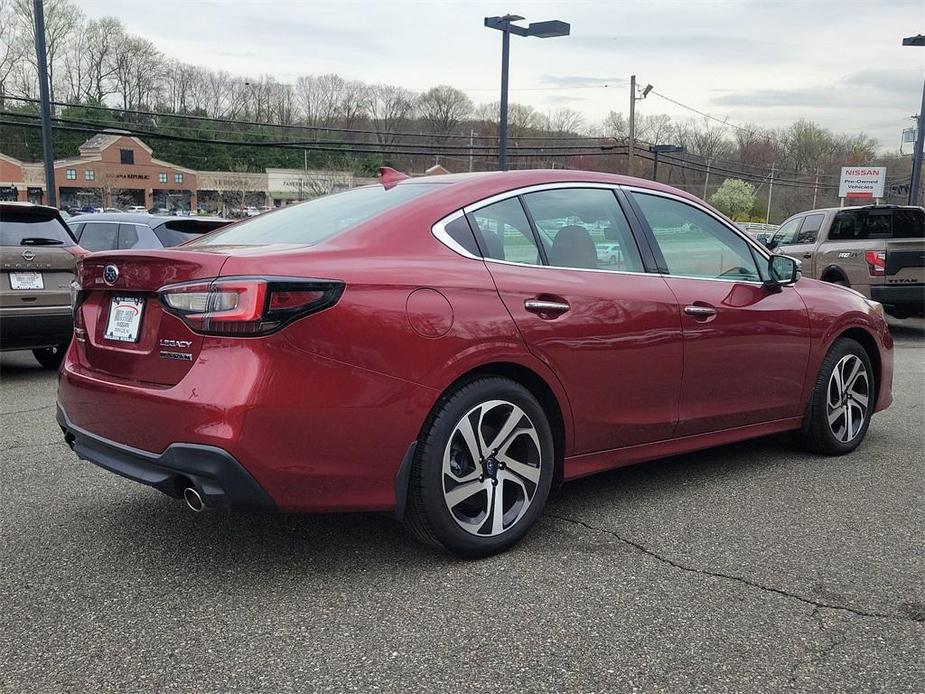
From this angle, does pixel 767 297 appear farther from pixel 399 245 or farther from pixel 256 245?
pixel 256 245

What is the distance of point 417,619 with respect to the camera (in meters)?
2.84

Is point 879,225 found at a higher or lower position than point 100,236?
higher

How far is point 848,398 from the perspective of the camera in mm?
5074

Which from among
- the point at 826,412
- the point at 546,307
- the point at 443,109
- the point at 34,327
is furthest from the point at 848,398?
the point at 443,109

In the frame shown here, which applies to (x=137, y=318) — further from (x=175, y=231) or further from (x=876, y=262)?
(x=876, y=262)

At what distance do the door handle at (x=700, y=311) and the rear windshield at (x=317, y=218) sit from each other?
139cm

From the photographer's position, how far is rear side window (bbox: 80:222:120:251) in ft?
35.0

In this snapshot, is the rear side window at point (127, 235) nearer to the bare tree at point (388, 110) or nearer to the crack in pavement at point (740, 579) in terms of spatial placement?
the crack in pavement at point (740, 579)

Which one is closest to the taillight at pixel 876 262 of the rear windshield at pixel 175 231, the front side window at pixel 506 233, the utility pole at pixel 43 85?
the rear windshield at pixel 175 231

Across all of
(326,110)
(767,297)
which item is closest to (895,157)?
(326,110)

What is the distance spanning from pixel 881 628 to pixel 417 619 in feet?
5.18

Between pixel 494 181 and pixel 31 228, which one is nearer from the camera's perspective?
pixel 494 181

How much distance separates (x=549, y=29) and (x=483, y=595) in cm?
1825

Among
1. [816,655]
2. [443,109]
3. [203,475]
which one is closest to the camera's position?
[816,655]
